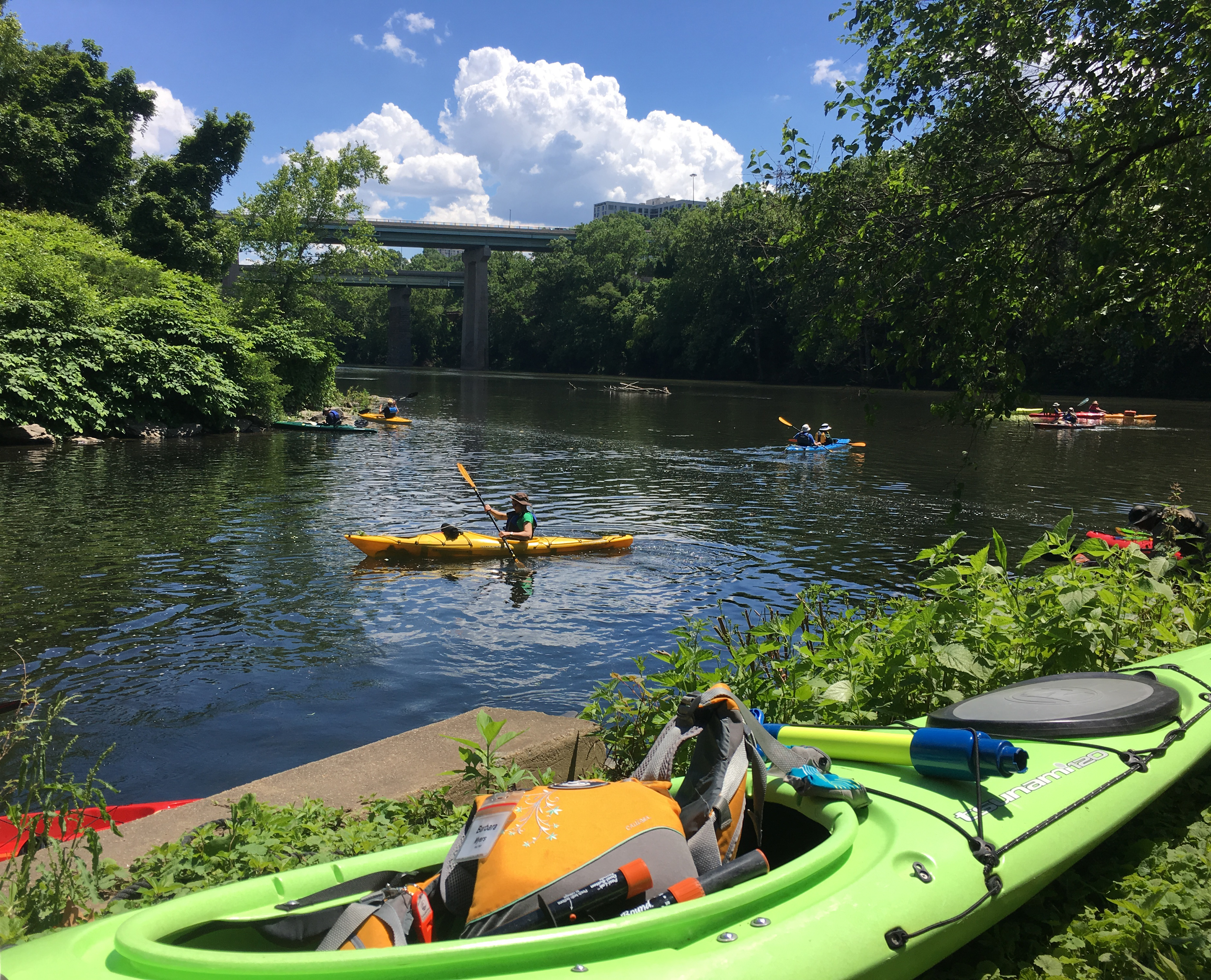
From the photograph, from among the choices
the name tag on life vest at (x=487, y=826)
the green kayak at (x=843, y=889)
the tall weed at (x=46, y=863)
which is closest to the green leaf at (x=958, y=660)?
the green kayak at (x=843, y=889)

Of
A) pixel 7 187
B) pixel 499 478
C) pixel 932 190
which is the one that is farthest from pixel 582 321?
pixel 932 190

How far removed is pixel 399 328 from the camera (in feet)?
330

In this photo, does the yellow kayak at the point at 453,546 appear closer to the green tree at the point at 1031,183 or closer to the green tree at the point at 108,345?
the green tree at the point at 1031,183

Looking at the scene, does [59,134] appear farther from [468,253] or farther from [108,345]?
[468,253]

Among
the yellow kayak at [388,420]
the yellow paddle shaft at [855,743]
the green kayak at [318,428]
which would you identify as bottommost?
the green kayak at [318,428]

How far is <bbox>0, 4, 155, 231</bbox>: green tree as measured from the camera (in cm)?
3397

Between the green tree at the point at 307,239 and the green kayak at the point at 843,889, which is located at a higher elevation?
the green tree at the point at 307,239

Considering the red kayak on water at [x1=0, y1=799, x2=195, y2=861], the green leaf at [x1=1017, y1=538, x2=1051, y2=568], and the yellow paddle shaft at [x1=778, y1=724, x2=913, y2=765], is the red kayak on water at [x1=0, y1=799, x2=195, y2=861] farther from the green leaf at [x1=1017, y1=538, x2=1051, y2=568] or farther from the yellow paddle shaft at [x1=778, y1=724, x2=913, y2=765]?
the green leaf at [x1=1017, y1=538, x2=1051, y2=568]

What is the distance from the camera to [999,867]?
254cm

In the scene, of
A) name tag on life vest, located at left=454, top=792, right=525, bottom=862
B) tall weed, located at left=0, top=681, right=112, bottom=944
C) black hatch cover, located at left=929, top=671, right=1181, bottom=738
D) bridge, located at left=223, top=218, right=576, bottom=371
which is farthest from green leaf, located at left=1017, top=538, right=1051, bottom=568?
bridge, located at left=223, top=218, right=576, bottom=371

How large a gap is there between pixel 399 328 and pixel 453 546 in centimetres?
9424

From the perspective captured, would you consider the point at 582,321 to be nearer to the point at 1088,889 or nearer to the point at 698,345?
the point at 698,345

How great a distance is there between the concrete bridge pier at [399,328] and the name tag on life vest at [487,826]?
330 ft

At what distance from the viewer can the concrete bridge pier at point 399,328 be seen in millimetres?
98625
